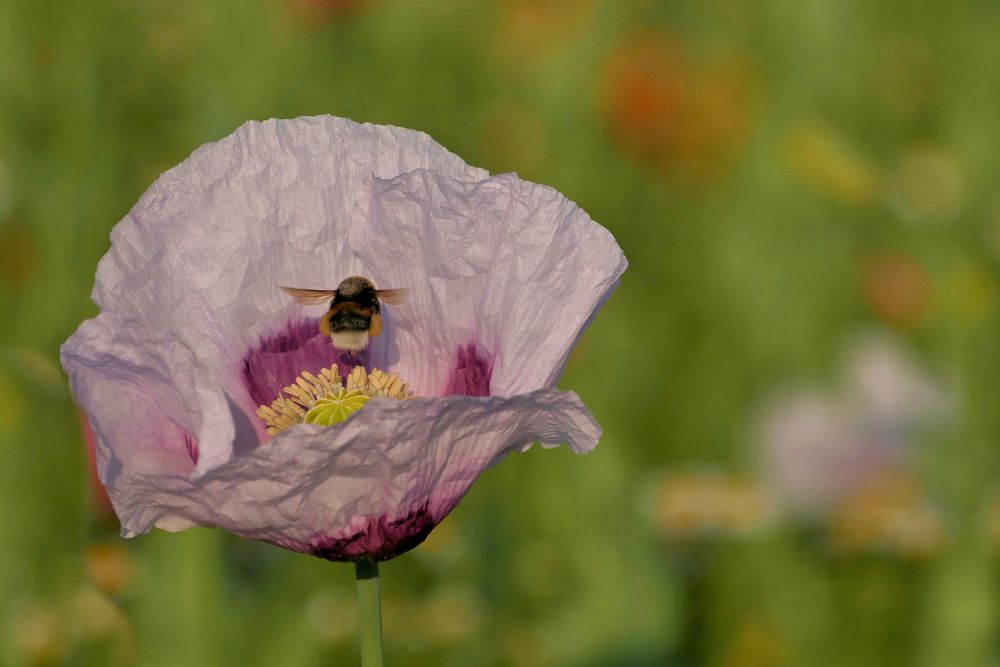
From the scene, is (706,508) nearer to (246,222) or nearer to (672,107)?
(672,107)

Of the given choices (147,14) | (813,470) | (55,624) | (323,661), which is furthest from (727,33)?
(55,624)

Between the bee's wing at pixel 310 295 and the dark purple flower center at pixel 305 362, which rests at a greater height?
the bee's wing at pixel 310 295

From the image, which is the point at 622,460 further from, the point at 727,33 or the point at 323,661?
the point at 727,33

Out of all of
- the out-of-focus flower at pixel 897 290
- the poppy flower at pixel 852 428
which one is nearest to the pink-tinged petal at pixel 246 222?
the poppy flower at pixel 852 428

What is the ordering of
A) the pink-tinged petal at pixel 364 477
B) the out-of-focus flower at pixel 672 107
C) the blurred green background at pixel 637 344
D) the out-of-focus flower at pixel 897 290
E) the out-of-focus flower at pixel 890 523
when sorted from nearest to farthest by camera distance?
the pink-tinged petal at pixel 364 477
the blurred green background at pixel 637 344
the out-of-focus flower at pixel 890 523
the out-of-focus flower at pixel 897 290
the out-of-focus flower at pixel 672 107

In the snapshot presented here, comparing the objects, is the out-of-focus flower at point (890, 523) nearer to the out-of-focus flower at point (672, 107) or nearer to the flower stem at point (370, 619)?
the out-of-focus flower at point (672, 107)

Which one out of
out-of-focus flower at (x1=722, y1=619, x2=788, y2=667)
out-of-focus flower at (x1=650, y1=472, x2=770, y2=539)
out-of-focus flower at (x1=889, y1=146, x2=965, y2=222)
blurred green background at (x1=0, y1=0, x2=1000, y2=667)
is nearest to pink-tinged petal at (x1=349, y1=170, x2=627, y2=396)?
blurred green background at (x1=0, y1=0, x2=1000, y2=667)
